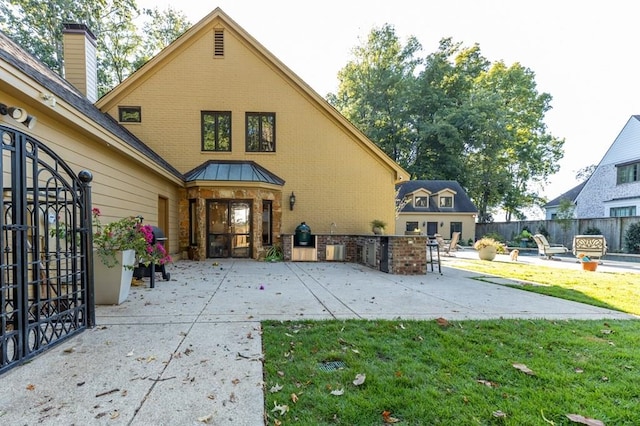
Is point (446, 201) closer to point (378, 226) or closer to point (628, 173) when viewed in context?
point (628, 173)

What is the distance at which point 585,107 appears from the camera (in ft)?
98.7

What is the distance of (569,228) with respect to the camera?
19094mm

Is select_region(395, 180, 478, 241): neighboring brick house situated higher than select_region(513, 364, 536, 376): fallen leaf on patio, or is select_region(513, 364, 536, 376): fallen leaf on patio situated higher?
select_region(395, 180, 478, 241): neighboring brick house

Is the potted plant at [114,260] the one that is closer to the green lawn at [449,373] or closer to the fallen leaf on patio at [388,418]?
the green lawn at [449,373]

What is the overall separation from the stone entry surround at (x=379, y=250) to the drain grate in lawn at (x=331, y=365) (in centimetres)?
539

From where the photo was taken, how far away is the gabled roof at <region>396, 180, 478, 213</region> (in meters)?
26.0

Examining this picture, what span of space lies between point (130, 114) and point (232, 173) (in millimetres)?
4260

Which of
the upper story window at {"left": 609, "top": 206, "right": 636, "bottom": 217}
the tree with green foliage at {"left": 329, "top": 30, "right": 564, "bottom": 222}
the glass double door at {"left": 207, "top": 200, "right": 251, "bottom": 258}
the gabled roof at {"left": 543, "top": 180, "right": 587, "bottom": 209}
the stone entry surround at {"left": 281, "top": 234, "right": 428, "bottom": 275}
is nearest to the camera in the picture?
the stone entry surround at {"left": 281, "top": 234, "right": 428, "bottom": 275}

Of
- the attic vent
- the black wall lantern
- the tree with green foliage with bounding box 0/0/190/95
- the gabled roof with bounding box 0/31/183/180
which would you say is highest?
the tree with green foliage with bounding box 0/0/190/95

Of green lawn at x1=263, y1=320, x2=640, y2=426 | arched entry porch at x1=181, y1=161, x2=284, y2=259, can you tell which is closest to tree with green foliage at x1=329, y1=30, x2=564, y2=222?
arched entry porch at x1=181, y1=161, x2=284, y2=259

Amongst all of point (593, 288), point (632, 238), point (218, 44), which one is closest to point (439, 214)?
point (632, 238)

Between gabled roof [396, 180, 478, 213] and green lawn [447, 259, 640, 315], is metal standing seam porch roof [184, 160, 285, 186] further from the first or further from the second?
gabled roof [396, 180, 478, 213]

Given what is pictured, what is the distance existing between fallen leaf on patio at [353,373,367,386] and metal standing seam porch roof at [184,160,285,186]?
8277 millimetres

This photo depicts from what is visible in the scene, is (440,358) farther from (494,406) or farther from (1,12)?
(1,12)
